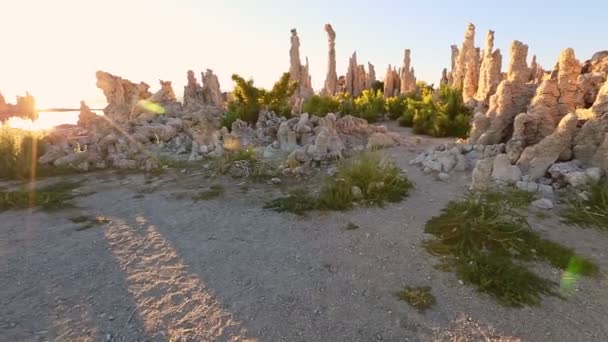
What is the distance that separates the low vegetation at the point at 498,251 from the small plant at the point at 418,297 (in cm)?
55

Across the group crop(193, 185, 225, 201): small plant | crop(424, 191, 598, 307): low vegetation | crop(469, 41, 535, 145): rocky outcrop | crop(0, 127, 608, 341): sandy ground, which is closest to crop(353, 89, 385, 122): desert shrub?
crop(469, 41, 535, 145): rocky outcrop

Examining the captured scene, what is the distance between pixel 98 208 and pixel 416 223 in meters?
5.89

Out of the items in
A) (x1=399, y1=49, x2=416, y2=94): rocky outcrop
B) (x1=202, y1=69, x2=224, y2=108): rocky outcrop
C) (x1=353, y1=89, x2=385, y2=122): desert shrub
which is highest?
(x1=399, y1=49, x2=416, y2=94): rocky outcrop

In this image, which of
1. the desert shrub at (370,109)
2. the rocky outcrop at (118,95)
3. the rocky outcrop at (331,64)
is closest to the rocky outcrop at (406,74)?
the rocky outcrop at (331,64)

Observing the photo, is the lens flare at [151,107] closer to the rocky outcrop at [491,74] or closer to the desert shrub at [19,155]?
the desert shrub at [19,155]

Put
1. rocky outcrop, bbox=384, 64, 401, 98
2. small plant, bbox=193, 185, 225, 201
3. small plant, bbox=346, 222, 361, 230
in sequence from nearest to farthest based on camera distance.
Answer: small plant, bbox=346, 222, 361, 230
small plant, bbox=193, 185, 225, 201
rocky outcrop, bbox=384, 64, 401, 98

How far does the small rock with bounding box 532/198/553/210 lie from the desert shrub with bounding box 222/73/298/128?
12575 mm

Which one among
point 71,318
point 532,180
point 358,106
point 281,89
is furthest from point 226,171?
point 358,106

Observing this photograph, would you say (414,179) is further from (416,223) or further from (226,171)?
(226,171)

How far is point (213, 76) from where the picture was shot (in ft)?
80.4

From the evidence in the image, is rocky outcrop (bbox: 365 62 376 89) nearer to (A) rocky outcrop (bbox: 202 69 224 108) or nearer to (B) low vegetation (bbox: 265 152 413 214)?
(A) rocky outcrop (bbox: 202 69 224 108)

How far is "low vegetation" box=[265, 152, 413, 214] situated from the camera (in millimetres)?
5938

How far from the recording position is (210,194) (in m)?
6.95

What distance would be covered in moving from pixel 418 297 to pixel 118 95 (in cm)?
2087
